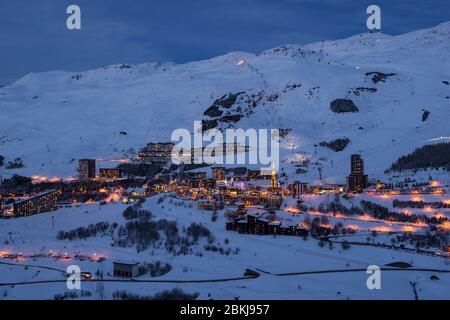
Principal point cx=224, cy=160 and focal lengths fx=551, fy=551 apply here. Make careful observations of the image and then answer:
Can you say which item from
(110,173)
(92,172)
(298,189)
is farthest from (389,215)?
(92,172)

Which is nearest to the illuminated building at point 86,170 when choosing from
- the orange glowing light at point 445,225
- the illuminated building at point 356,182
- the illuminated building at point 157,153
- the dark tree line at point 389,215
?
the illuminated building at point 157,153

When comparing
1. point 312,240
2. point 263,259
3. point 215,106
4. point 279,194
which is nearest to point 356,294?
point 263,259

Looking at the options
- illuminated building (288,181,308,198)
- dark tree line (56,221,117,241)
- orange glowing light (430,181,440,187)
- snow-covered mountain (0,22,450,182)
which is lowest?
dark tree line (56,221,117,241)

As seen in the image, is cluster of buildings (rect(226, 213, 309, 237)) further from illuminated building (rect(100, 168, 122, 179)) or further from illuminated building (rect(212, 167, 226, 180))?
illuminated building (rect(100, 168, 122, 179))

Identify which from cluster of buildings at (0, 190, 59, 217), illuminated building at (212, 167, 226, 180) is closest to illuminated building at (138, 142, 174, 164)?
illuminated building at (212, 167, 226, 180)

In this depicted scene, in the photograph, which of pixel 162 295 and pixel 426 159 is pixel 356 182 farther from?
pixel 162 295

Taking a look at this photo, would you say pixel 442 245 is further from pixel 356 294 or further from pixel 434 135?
pixel 434 135
